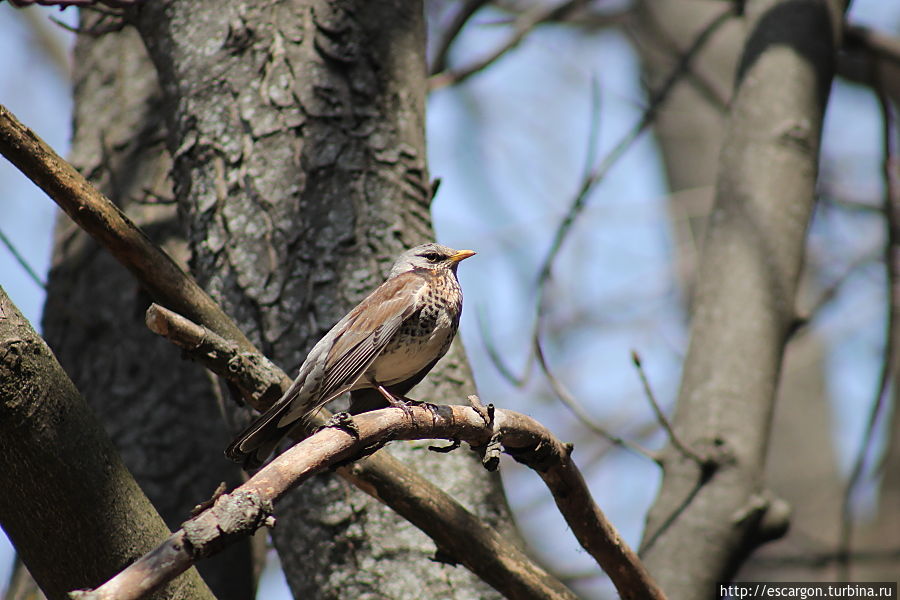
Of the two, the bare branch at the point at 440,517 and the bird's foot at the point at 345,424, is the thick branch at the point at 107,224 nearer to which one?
the bare branch at the point at 440,517

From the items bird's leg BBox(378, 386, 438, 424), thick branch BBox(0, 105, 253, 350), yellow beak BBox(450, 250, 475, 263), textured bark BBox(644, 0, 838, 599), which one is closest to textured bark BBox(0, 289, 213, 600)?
→ thick branch BBox(0, 105, 253, 350)

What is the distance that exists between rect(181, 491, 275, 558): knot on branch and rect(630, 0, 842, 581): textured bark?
679cm

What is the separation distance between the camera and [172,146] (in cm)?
382

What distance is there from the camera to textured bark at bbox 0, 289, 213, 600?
2.15 metres

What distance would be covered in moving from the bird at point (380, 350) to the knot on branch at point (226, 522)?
3.01ft

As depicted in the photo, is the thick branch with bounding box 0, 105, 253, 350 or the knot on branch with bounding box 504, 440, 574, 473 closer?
the thick branch with bounding box 0, 105, 253, 350

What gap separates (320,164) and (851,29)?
302cm

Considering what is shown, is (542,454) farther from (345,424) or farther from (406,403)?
(345,424)

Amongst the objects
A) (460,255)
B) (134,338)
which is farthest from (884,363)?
(134,338)

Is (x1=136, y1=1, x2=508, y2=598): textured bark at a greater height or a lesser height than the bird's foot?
greater

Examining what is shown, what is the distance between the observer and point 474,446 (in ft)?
9.15

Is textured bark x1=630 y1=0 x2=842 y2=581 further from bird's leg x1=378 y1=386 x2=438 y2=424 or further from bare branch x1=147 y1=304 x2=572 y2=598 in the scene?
bare branch x1=147 y1=304 x2=572 y2=598

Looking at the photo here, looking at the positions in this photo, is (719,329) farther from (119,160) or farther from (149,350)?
(119,160)

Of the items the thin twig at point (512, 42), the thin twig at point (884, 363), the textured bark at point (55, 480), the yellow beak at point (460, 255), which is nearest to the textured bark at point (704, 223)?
the thin twig at point (512, 42)
